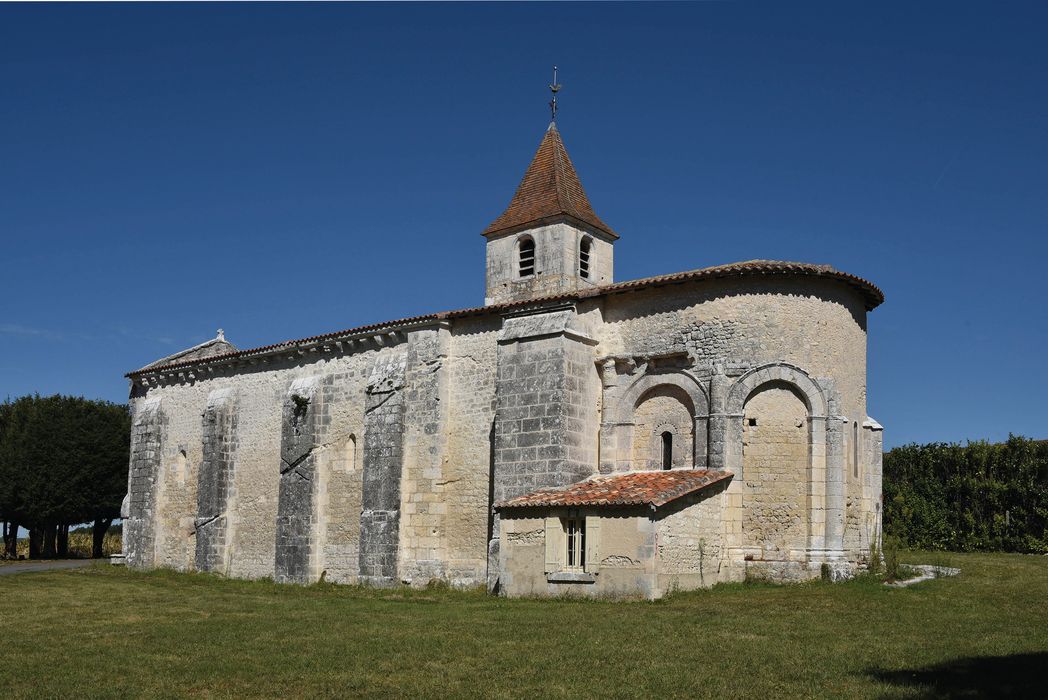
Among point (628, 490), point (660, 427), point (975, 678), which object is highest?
point (660, 427)

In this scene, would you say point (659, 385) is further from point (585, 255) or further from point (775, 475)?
point (585, 255)

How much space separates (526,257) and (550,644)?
1805cm

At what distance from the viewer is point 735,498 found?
64.0 feet

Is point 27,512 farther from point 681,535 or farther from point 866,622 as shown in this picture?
point 866,622

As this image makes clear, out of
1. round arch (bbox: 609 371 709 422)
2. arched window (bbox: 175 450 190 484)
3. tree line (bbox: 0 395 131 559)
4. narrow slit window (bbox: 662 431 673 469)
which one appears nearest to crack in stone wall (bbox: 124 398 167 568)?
arched window (bbox: 175 450 190 484)

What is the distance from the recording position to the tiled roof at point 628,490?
17973mm

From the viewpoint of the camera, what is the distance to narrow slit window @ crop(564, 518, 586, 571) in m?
18.5

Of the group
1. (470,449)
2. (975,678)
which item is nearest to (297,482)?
(470,449)

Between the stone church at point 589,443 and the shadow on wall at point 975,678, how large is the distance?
22.9 feet

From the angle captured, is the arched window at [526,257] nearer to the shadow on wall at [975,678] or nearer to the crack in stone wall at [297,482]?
the crack in stone wall at [297,482]

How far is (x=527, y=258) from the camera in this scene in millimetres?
29547

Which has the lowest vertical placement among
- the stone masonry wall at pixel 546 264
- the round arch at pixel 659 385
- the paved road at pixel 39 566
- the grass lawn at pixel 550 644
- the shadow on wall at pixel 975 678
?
the paved road at pixel 39 566

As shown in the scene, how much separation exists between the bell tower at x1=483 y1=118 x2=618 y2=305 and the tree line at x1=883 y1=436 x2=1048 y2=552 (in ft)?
33.0

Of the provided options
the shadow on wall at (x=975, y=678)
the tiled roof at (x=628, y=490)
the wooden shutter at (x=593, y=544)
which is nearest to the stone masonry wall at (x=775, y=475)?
the tiled roof at (x=628, y=490)
